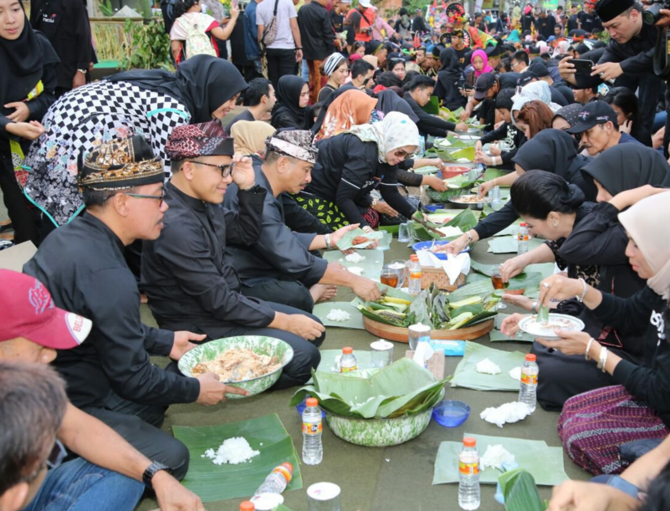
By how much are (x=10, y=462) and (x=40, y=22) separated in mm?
5389

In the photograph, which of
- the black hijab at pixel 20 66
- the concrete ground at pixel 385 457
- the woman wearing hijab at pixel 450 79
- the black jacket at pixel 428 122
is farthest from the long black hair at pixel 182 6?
the woman wearing hijab at pixel 450 79

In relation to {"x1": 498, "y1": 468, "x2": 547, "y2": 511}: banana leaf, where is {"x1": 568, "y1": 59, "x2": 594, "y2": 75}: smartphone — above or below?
above

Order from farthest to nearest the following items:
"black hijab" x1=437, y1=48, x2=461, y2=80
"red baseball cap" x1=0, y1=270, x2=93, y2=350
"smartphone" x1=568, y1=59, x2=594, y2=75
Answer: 1. "black hijab" x1=437, y1=48, x2=461, y2=80
2. "smartphone" x1=568, y1=59, x2=594, y2=75
3. "red baseball cap" x1=0, y1=270, x2=93, y2=350

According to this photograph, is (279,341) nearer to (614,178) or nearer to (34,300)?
(34,300)

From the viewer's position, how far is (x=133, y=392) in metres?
2.61

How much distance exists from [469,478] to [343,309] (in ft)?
7.00

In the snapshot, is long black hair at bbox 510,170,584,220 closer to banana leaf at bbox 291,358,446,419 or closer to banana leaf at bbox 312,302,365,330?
banana leaf at bbox 312,302,365,330

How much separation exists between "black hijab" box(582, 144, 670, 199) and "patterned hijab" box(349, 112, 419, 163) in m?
2.00

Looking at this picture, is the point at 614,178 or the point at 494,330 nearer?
the point at 614,178

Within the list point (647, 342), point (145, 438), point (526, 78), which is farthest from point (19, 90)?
point (526, 78)

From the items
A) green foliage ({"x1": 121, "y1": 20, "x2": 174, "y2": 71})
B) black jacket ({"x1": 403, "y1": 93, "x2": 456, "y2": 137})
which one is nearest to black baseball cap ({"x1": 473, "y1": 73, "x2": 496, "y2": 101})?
black jacket ({"x1": 403, "y1": 93, "x2": 456, "y2": 137})

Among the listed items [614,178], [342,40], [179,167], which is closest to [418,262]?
[614,178]

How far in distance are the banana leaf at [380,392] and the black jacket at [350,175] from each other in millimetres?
2777

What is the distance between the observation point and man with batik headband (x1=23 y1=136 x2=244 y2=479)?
252 cm
